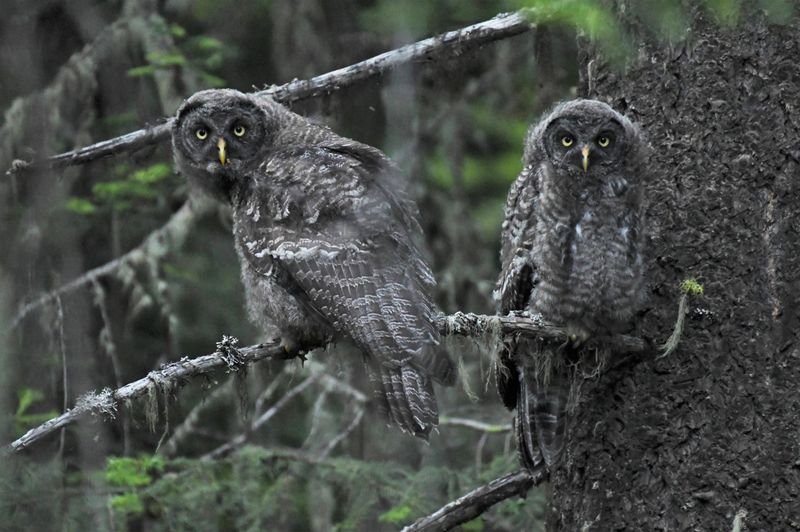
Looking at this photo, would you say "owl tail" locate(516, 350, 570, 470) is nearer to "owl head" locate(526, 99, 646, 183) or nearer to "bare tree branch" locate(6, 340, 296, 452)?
"owl head" locate(526, 99, 646, 183)

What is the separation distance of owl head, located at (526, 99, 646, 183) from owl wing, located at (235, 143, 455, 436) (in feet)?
2.39

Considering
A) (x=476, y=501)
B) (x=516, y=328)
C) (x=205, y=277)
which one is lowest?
(x=476, y=501)

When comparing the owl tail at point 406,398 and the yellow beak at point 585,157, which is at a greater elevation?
the yellow beak at point 585,157

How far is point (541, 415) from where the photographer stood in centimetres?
493

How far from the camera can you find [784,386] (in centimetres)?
437

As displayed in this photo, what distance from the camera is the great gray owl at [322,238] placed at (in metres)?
4.66

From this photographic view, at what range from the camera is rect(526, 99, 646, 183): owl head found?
471 centimetres

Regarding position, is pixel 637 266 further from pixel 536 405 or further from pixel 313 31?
pixel 313 31

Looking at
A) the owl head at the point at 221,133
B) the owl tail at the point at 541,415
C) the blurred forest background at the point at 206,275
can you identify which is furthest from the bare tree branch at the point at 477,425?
the owl head at the point at 221,133

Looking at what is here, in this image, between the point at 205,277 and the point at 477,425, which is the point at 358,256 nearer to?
the point at 477,425

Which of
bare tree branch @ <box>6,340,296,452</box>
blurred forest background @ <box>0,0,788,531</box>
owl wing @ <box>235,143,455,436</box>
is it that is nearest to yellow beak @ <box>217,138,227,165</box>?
owl wing @ <box>235,143,455,436</box>

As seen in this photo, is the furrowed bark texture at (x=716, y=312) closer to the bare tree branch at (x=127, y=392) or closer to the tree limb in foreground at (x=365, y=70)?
the tree limb in foreground at (x=365, y=70)

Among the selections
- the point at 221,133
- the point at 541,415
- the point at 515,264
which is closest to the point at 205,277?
the point at 221,133

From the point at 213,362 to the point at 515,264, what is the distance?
1441 millimetres
